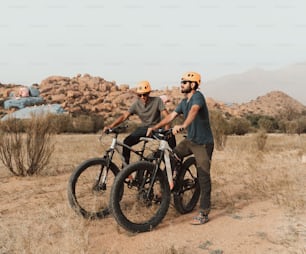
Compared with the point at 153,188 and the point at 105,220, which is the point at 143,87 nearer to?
the point at 153,188

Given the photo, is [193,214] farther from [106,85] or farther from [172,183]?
[106,85]

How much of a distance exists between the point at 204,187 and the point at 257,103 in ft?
256

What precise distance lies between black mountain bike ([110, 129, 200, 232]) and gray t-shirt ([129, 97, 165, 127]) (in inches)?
27.7

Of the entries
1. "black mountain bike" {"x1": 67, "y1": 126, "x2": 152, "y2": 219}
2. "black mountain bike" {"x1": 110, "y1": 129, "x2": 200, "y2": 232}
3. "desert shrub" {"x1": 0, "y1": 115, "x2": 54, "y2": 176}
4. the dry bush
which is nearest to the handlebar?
"black mountain bike" {"x1": 110, "y1": 129, "x2": 200, "y2": 232}

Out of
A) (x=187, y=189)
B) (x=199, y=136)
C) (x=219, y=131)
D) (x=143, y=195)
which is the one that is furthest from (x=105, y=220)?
(x=219, y=131)

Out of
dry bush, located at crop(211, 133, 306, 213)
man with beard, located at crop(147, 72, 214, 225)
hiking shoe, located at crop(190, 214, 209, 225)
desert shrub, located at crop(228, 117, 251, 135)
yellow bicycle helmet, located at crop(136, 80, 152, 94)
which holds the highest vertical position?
yellow bicycle helmet, located at crop(136, 80, 152, 94)

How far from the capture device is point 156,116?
6.10 meters

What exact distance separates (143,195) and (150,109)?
1463mm

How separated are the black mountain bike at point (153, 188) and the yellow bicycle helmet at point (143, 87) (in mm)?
819

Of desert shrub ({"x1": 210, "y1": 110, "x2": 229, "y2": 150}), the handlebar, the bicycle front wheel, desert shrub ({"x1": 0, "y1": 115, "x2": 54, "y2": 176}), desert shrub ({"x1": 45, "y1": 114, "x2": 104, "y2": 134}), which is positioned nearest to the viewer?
the bicycle front wheel

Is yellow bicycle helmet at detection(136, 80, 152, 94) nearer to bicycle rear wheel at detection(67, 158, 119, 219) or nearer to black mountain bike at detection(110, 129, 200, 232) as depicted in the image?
black mountain bike at detection(110, 129, 200, 232)

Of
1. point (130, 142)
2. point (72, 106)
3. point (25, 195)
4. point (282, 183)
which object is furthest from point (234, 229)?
point (72, 106)

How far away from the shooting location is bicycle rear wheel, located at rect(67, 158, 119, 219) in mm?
5258

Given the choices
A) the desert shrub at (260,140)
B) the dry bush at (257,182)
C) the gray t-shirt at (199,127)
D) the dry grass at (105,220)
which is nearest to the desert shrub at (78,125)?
the desert shrub at (260,140)
